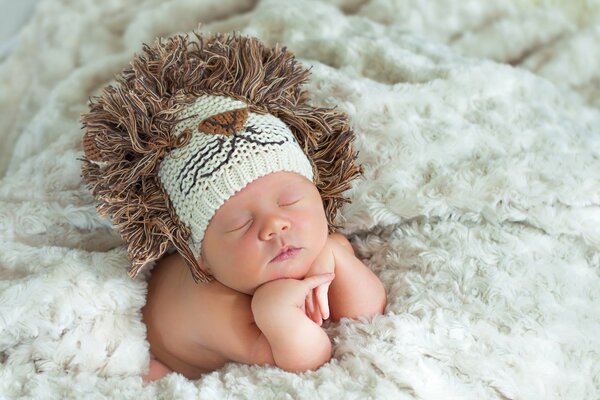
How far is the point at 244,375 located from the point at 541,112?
2.33ft

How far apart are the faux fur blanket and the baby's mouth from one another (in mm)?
125

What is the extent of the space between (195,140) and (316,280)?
0.82 feet

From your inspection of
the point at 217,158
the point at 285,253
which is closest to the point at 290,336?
the point at 285,253

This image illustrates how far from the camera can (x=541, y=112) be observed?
4.01 ft

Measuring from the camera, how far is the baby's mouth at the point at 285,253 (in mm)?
910

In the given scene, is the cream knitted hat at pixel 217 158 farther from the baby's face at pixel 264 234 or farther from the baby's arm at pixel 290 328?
the baby's arm at pixel 290 328

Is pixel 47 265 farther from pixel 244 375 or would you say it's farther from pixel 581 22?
pixel 581 22

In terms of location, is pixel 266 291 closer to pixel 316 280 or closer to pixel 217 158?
pixel 316 280

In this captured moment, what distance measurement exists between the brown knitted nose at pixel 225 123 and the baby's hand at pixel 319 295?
8.2 inches

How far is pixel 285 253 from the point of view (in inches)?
35.9

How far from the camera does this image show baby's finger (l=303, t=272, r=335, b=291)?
902mm

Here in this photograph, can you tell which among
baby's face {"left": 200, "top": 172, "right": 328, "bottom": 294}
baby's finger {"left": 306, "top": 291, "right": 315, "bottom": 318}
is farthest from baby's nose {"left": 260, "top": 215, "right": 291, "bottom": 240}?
baby's finger {"left": 306, "top": 291, "right": 315, "bottom": 318}

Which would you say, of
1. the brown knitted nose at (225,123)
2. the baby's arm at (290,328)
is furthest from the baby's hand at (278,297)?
the brown knitted nose at (225,123)

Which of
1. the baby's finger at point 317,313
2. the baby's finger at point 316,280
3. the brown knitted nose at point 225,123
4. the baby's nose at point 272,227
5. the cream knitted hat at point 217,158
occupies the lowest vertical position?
the baby's finger at point 317,313
